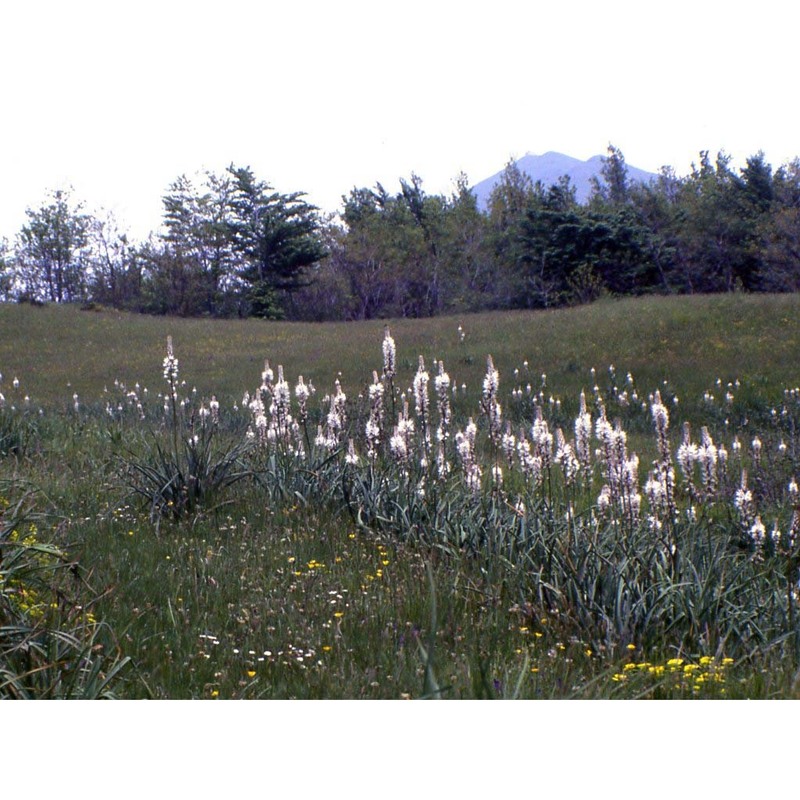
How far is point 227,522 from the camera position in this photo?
17.5 ft

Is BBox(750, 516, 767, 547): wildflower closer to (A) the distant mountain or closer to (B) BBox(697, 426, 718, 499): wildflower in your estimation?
(B) BBox(697, 426, 718, 499): wildflower

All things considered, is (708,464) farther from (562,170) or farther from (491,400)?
(562,170)

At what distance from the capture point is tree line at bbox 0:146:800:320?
465 cm

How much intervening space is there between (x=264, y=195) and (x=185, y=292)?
91cm

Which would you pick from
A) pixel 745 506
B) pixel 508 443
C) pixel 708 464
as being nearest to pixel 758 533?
pixel 745 506

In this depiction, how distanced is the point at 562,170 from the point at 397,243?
1.22m

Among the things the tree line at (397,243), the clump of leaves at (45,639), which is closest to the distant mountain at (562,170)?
the tree line at (397,243)

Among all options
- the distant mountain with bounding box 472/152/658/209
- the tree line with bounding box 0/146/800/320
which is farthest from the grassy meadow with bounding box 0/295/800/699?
the distant mountain with bounding box 472/152/658/209

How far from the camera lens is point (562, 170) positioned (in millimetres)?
4512

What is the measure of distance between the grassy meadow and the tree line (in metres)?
0.36

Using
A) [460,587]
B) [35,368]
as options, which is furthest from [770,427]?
[35,368]
